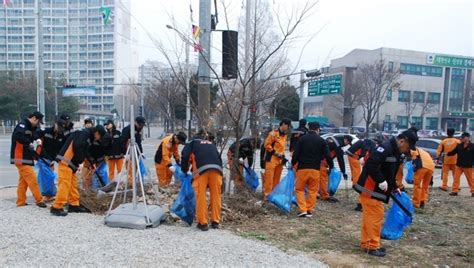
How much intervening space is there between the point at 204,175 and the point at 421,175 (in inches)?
193

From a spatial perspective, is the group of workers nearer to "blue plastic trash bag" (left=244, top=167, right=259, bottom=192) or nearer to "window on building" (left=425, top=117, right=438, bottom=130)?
"blue plastic trash bag" (left=244, top=167, right=259, bottom=192)

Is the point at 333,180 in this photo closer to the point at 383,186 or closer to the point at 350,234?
the point at 350,234

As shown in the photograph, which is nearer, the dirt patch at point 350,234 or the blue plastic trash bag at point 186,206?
the dirt patch at point 350,234

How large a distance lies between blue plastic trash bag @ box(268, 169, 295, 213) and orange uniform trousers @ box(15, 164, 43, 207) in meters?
4.00

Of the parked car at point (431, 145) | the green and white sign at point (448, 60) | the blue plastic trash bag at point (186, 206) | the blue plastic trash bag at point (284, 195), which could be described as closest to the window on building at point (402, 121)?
the green and white sign at point (448, 60)

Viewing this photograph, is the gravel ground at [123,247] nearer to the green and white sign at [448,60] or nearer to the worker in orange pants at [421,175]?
the worker in orange pants at [421,175]

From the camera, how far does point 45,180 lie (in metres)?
7.30

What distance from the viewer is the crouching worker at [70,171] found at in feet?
20.5


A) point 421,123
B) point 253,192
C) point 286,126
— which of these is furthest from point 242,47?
point 421,123

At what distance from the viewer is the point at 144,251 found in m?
4.60

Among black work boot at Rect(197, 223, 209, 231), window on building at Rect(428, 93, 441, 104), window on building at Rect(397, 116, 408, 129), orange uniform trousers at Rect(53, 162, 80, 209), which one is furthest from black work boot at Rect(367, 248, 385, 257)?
window on building at Rect(428, 93, 441, 104)

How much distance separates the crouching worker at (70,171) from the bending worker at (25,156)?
26.2 inches

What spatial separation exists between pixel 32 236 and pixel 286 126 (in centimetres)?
479

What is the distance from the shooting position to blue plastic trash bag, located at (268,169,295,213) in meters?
6.98
